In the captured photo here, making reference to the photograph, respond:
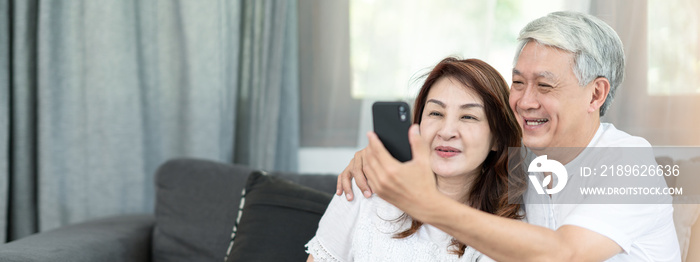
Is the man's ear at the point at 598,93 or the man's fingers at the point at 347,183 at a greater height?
the man's ear at the point at 598,93

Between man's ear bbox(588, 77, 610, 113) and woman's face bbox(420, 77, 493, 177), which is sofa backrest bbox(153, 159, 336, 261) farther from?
man's ear bbox(588, 77, 610, 113)

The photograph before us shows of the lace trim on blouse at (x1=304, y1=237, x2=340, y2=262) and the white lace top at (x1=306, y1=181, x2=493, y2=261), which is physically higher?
the white lace top at (x1=306, y1=181, x2=493, y2=261)

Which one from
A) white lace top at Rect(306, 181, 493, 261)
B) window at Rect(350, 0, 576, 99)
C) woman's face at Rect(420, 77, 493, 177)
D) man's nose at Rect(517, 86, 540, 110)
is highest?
window at Rect(350, 0, 576, 99)

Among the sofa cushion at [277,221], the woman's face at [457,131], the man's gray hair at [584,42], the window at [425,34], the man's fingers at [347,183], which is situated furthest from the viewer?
the window at [425,34]

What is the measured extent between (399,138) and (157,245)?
4.18 ft

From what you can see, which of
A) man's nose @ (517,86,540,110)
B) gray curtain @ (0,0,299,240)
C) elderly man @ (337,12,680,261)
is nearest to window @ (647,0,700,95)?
elderly man @ (337,12,680,261)

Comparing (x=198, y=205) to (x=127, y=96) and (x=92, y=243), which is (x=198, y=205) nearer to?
(x=92, y=243)

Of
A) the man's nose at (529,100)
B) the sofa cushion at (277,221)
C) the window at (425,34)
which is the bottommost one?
the sofa cushion at (277,221)

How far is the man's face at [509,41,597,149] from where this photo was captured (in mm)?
1312

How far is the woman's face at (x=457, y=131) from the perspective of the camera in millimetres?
1389

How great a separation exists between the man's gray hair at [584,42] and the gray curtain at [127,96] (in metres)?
1.26

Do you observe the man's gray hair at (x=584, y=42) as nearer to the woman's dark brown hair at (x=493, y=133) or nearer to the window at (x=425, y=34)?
the woman's dark brown hair at (x=493, y=133)

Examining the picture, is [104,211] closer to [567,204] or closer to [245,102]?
[245,102]

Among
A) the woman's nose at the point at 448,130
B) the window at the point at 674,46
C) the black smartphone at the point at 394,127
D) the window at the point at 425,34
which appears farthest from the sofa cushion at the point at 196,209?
the window at the point at 674,46
